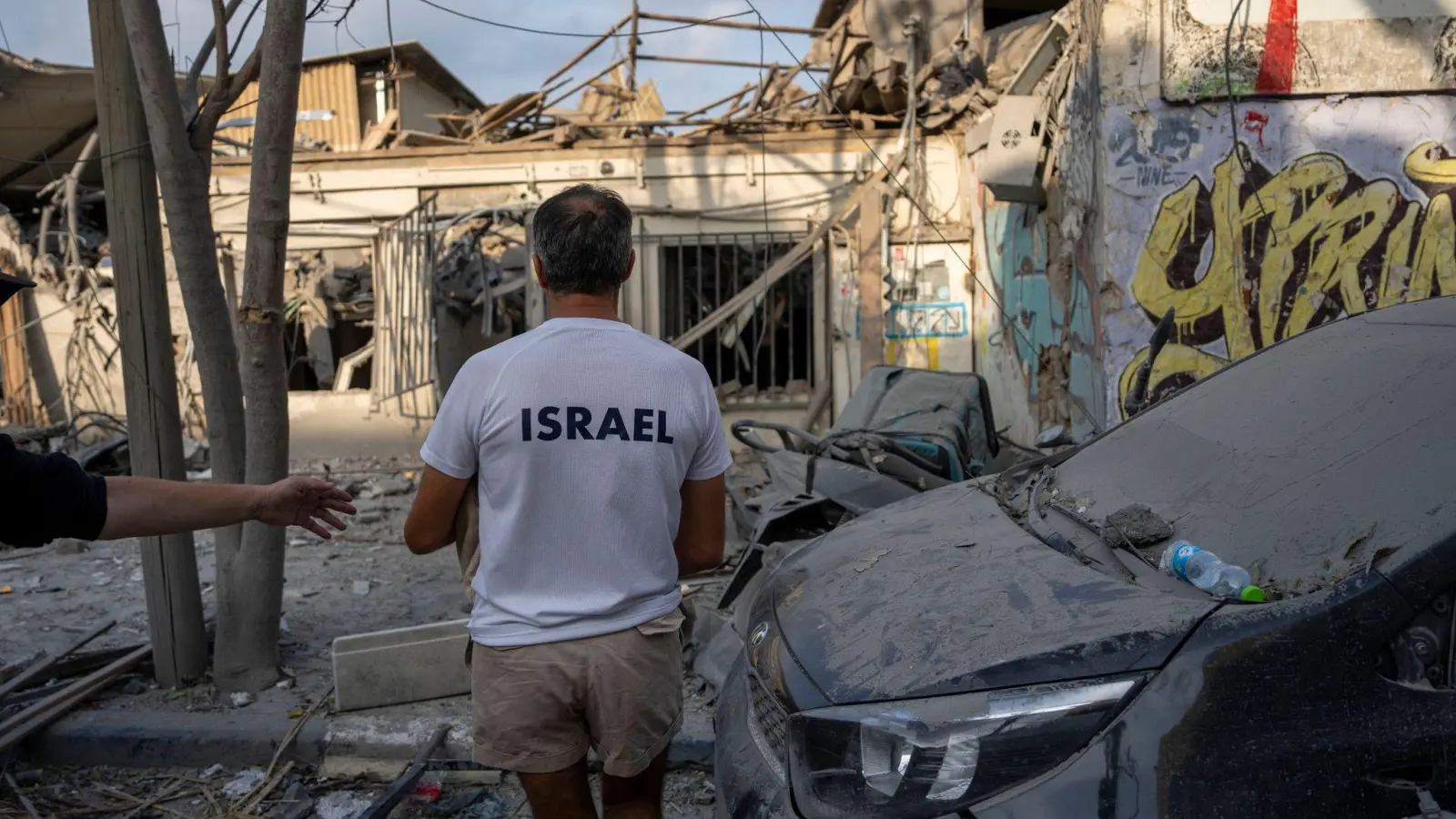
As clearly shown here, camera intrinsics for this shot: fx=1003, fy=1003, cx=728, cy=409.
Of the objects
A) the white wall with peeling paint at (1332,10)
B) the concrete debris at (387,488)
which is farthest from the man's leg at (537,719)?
the concrete debris at (387,488)

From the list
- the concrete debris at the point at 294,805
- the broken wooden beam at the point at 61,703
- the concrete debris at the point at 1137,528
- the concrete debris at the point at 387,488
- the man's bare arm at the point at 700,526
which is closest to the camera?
the man's bare arm at the point at 700,526

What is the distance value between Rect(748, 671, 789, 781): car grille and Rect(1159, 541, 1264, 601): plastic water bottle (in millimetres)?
850

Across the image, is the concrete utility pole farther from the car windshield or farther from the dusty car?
the car windshield

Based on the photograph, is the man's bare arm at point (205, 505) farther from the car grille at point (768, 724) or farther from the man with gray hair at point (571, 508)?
the car grille at point (768, 724)

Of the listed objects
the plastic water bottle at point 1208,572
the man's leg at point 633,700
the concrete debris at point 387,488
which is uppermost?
the plastic water bottle at point 1208,572

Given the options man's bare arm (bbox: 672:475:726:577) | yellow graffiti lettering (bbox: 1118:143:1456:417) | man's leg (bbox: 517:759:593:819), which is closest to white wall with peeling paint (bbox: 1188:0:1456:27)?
yellow graffiti lettering (bbox: 1118:143:1456:417)

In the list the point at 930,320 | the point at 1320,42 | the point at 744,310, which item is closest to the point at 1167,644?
the point at 1320,42

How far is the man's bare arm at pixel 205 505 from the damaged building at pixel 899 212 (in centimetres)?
378

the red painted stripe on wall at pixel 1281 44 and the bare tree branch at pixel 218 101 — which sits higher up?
the red painted stripe on wall at pixel 1281 44

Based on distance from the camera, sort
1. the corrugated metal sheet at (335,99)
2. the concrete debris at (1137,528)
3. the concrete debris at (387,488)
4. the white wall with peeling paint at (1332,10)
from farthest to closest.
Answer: the corrugated metal sheet at (335,99)
the concrete debris at (387,488)
the white wall with peeling paint at (1332,10)
the concrete debris at (1137,528)

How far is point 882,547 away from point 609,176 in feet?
27.6

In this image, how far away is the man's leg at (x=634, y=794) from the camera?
2078mm

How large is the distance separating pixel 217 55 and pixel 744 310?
6.33 metres

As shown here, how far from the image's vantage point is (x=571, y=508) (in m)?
1.89
